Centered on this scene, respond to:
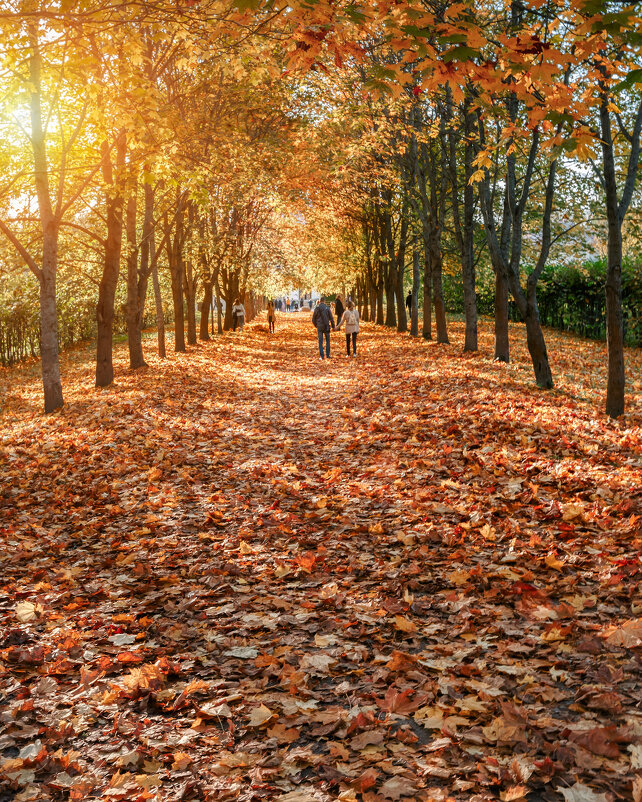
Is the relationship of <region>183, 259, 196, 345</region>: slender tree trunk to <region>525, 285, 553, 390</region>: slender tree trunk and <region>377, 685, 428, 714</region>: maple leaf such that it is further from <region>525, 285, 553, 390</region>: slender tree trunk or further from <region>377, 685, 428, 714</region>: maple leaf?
<region>377, 685, 428, 714</region>: maple leaf

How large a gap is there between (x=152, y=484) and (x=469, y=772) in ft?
19.3

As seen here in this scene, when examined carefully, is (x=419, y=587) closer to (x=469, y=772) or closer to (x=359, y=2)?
(x=469, y=772)

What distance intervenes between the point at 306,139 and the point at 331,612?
671 inches

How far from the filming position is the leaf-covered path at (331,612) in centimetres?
295

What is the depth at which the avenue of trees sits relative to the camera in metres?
5.27

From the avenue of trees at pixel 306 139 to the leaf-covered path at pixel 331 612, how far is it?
10.4ft

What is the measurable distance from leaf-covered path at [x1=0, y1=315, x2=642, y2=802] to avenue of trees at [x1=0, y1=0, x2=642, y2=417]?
3.16m

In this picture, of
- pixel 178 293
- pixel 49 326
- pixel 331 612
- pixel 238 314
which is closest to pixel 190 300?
pixel 178 293

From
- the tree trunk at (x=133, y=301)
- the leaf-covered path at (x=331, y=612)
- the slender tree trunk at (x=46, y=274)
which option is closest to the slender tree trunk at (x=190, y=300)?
the tree trunk at (x=133, y=301)

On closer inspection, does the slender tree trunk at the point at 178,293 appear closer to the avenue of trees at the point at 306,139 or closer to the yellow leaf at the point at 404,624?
the avenue of trees at the point at 306,139

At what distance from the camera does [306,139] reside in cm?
1878

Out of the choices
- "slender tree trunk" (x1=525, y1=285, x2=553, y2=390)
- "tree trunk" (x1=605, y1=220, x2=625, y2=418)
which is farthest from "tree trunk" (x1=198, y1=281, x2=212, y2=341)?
"tree trunk" (x1=605, y1=220, x2=625, y2=418)

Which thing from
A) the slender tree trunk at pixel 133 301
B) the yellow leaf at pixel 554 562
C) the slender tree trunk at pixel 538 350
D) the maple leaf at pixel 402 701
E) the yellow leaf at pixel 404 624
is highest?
the slender tree trunk at pixel 133 301

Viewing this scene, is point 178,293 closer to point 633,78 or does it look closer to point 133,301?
point 133,301
